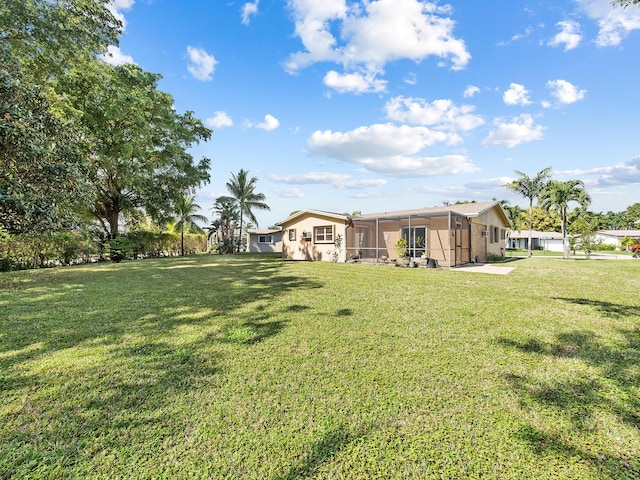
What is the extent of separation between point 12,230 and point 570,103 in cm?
2041

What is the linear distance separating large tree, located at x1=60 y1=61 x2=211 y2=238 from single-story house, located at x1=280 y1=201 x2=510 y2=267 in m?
8.66

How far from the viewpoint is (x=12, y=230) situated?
253 inches

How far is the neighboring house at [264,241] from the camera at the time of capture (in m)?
31.5

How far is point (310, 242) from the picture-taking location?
18203 millimetres

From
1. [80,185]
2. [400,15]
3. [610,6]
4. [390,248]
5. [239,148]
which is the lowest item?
[390,248]

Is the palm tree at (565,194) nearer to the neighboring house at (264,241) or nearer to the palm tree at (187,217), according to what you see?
the neighboring house at (264,241)

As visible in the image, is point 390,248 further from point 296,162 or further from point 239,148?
point 239,148

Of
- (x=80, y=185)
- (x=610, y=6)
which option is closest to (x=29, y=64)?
(x=80, y=185)

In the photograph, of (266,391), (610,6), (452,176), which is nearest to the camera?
(266,391)

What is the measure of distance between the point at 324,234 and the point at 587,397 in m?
15.1

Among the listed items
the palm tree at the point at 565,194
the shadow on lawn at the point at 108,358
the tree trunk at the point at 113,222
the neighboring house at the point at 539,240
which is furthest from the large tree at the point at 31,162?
the neighboring house at the point at 539,240

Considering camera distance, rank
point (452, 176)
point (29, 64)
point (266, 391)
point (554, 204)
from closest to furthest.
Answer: point (266, 391) → point (29, 64) → point (554, 204) → point (452, 176)

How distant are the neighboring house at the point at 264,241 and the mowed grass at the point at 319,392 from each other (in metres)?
25.7

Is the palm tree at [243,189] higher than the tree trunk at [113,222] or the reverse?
higher
